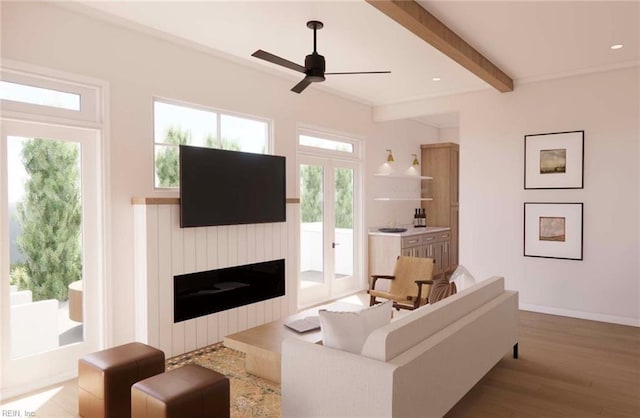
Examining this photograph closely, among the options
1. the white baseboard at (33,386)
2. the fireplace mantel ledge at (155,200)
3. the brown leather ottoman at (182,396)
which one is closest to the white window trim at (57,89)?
the fireplace mantel ledge at (155,200)

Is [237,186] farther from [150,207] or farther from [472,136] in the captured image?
[472,136]

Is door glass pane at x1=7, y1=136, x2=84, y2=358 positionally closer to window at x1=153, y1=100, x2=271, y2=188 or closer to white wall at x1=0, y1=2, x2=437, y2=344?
white wall at x1=0, y1=2, x2=437, y2=344

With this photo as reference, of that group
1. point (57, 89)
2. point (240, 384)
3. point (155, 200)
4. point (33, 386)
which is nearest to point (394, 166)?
point (155, 200)

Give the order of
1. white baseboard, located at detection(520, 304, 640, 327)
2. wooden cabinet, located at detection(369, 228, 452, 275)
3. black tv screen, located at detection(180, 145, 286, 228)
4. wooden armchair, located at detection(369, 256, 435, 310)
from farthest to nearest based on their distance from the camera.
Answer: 1. wooden cabinet, located at detection(369, 228, 452, 275)
2. white baseboard, located at detection(520, 304, 640, 327)
3. wooden armchair, located at detection(369, 256, 435, 310)
4. black tv screen, located at detection(180, 145, 286, 228)

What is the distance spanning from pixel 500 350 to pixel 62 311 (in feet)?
11.8

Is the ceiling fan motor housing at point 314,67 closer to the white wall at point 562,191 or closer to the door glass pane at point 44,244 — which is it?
the door glass pane at point 44,244

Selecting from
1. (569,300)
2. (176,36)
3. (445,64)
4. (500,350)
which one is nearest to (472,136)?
(445,64)

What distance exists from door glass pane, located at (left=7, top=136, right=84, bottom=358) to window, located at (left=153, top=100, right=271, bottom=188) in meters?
0.77

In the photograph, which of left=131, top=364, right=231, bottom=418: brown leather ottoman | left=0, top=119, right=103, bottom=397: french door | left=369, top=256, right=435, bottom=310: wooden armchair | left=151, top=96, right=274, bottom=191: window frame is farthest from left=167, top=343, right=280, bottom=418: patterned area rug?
left=369, top=256, right=435, bottom=310: wooden armchair

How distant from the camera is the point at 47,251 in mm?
3516

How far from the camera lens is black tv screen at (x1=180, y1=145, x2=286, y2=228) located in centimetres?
402

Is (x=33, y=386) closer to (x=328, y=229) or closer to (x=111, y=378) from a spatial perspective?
(x=111, y=378)

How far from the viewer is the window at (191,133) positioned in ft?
13.9

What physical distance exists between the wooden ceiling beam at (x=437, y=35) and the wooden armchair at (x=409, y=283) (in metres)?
2.19
